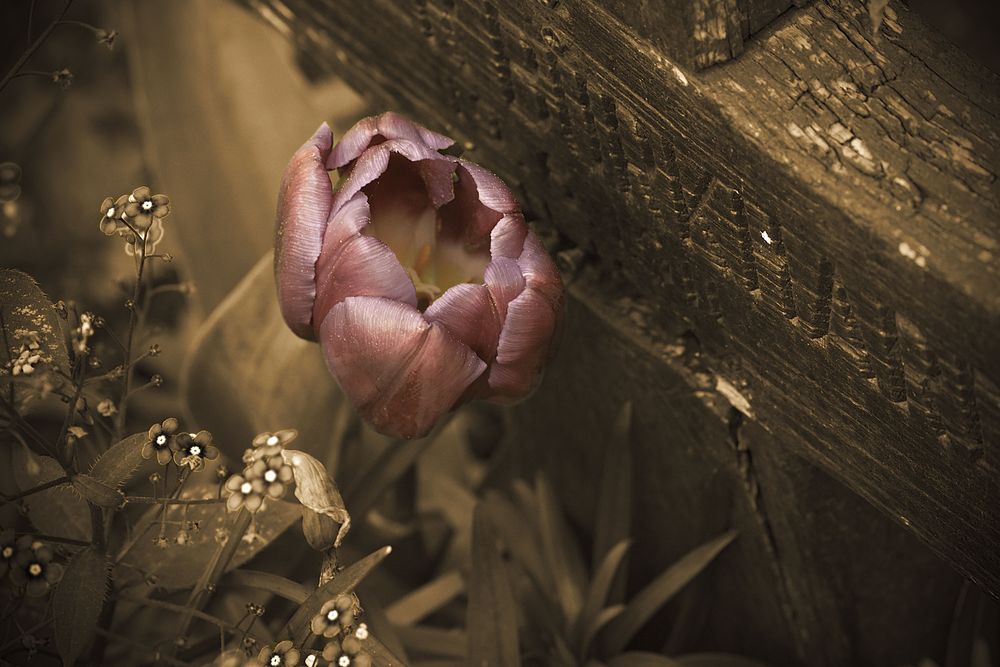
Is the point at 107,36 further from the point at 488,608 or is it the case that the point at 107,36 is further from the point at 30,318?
the point at 488,608

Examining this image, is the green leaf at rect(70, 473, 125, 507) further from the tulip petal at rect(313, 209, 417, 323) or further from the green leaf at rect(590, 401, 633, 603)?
the green leaf at rect(590, 401, 633, 603)

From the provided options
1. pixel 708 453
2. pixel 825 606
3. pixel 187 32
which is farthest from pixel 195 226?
pixel 825 606

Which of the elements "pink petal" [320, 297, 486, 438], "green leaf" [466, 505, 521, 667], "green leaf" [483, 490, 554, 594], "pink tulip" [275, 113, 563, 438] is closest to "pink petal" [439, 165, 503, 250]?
"pink tulip" [275, 113, 563, 438]

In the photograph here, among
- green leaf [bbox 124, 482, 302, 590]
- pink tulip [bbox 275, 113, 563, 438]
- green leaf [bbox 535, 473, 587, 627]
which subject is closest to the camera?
pink tulip [bbox 275, 113, 563, 438]

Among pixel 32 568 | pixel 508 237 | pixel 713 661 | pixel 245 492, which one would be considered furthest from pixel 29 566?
pixel 713 661

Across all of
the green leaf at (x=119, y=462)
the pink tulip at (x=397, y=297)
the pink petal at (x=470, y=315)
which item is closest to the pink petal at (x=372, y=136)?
the pink tulip at (x=397, y=297)

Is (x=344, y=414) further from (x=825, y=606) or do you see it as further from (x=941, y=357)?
(x=941, y=357)

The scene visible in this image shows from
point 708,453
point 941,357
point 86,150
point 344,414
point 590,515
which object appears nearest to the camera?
point 941,357
